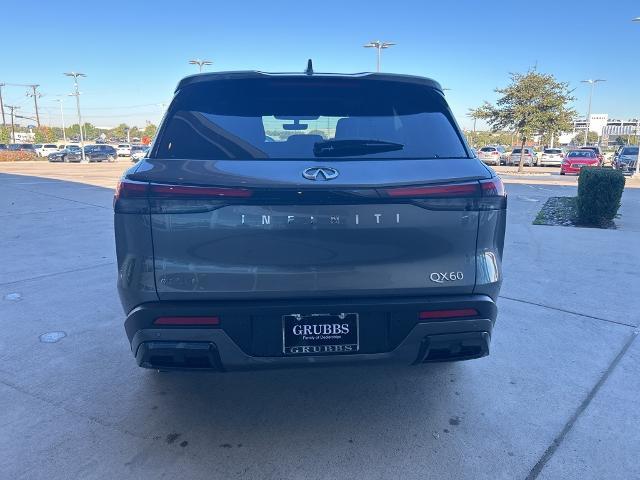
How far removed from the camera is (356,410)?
9.61 feet

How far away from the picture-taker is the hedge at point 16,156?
145 ft

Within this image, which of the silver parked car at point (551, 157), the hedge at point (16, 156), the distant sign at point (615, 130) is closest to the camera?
the silver parked car at point (551, 157)

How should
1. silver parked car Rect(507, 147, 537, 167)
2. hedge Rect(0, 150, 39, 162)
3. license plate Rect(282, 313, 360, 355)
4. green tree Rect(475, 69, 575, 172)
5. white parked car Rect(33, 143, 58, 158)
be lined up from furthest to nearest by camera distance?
white parked car Rect(33, 143, 58, 158) → hedge Rect(0, 150, 39, 162) → silver parked car Rect(507, 147, 537, 167) → green tree Rect(475, 69, 575, 172) → license plate Rect(282, 313, 360, 355)

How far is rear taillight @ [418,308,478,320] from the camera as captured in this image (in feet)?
7.52

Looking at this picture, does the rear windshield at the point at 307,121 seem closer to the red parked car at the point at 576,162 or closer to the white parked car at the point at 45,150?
the red parked car at the point at 576,162

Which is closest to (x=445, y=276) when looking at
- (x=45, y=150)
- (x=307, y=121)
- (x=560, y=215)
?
(x=307, y=121)

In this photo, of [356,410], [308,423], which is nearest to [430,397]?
[356,410]

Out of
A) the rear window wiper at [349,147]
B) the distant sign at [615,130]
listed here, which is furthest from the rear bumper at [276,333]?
the distant sign at [615,130]

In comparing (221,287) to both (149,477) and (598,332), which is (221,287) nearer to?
(149,477)

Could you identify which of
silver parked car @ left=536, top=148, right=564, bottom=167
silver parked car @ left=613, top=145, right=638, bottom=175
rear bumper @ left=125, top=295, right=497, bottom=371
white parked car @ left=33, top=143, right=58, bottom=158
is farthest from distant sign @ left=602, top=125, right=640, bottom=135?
rear bumper @ left=125, top=295, right=497, bottom=371

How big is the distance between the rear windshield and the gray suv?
17mm

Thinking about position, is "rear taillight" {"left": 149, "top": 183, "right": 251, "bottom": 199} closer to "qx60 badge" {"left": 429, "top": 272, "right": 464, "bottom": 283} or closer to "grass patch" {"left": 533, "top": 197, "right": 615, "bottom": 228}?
"qx60 badge" {"left": 429, "top": 272, "right": 464, "bottom": 283}

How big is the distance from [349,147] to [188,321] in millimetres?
1135

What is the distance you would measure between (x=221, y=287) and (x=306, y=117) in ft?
3.44
